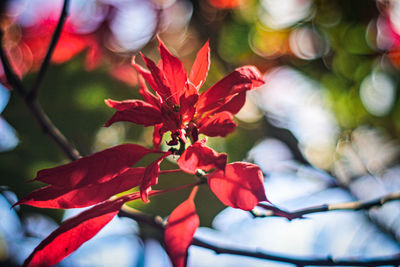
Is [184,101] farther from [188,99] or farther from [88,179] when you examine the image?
[88,179]

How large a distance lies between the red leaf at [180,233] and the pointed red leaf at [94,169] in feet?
0.38

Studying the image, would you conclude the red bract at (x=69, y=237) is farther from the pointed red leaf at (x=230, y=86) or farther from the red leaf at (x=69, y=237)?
the pointed red leaf at (x=230, y=86)

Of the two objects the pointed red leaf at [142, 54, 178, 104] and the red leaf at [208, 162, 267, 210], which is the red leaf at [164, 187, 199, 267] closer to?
the red leaf at [208, 162, 267, 210]

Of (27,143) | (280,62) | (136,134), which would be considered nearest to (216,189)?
(136,134)

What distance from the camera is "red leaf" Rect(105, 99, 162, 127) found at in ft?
Answer: 1.59

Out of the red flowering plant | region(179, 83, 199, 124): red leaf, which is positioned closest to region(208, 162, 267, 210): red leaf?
the red flowering plant

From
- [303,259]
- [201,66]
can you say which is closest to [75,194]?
[201,66]

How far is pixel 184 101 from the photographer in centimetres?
53

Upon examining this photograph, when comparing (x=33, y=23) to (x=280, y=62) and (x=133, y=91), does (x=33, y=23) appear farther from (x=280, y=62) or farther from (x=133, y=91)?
(x=280, y=62)

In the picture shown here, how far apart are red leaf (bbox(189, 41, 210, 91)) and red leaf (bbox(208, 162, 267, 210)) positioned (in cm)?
16

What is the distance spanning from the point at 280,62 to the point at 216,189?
3.55 feet

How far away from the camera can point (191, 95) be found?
1.72 feet

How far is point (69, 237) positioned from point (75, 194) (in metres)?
0.06

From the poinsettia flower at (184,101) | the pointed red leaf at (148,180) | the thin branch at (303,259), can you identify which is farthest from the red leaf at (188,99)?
the thin branch at (303,259)
